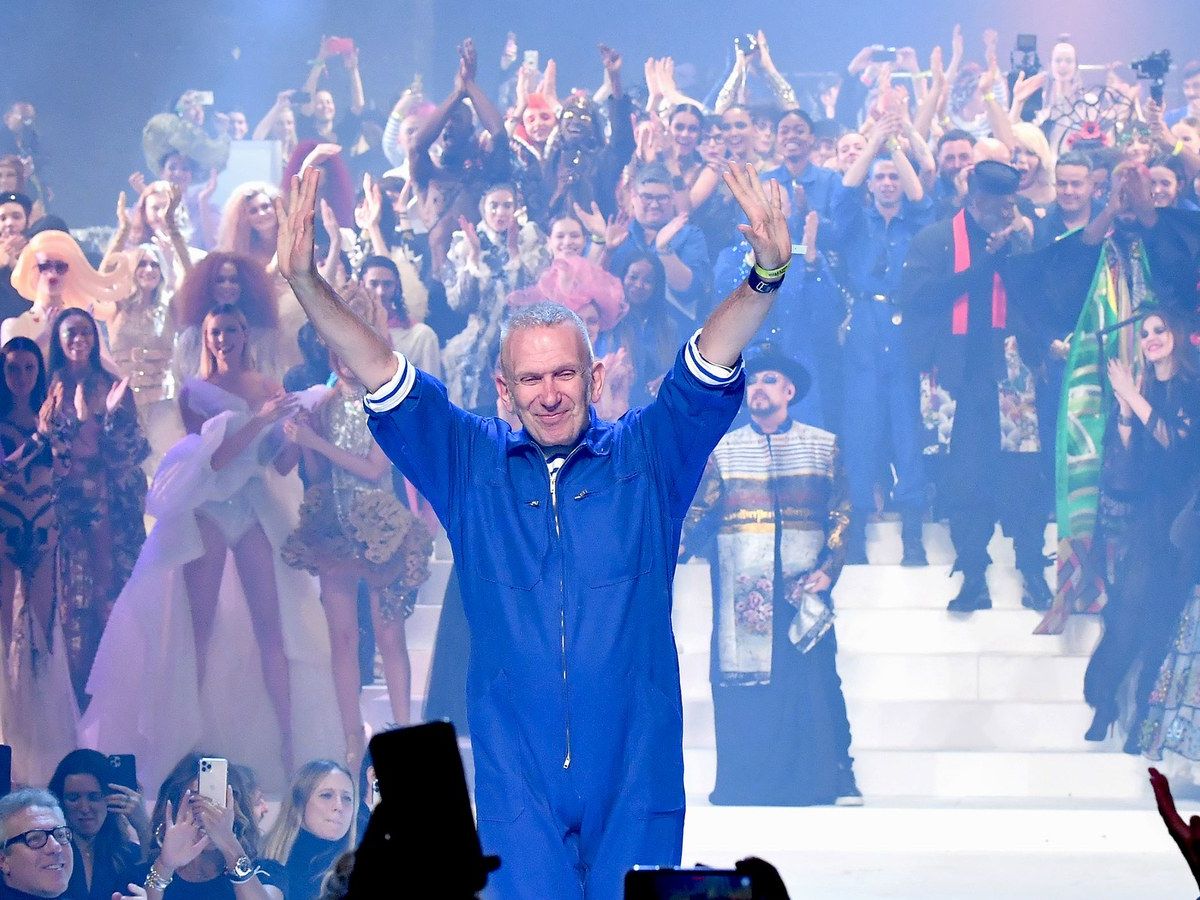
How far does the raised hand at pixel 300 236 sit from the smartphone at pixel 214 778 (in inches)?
165

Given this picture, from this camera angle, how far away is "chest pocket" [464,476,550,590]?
2.63 m

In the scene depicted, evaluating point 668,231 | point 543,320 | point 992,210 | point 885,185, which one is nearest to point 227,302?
point 668,231

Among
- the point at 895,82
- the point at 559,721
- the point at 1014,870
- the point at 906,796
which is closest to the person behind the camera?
the point at 559,721

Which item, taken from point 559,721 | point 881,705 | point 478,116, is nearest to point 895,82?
point 478,116

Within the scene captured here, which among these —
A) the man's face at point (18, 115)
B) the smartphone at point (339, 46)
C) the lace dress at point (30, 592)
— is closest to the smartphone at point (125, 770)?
the lace dress at point (30, 592)

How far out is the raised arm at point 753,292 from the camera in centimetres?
Answer: 261

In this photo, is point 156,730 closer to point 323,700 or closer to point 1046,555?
point 323,700

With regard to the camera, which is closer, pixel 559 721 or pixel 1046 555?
pixel 559 721

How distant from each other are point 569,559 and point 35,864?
4085 millimetres

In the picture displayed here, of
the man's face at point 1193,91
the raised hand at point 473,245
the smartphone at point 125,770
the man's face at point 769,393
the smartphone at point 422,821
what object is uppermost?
the man's face at point 1193,91

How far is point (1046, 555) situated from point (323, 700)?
337cm

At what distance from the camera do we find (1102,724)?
6504 millimetres

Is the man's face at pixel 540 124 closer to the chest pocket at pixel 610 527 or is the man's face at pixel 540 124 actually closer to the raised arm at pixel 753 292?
the raised arm at pixel 753 292

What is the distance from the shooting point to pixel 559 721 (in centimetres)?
260
